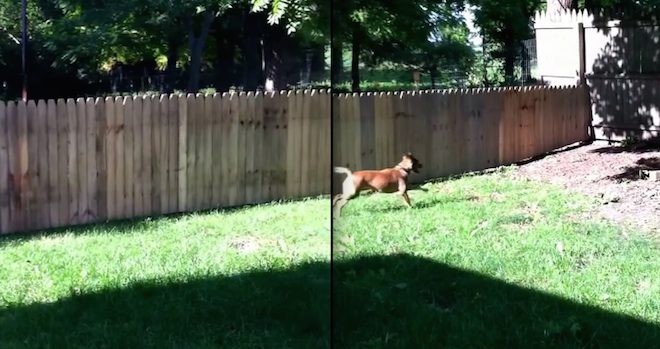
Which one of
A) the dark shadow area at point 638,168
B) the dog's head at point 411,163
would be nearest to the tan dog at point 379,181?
the dog's head at point 411,163

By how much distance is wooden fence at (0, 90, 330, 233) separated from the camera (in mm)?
3014

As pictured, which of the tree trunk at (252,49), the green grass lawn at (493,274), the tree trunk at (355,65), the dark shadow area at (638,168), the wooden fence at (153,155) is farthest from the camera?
the wooden fence at (153,155)

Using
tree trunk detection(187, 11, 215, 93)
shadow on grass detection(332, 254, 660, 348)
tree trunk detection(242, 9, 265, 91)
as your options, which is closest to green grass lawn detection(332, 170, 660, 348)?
shadow on grass detection(332, 254, 660, 348)

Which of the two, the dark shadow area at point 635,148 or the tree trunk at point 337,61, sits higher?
the tree trunk at point 337,61

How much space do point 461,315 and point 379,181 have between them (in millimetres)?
543

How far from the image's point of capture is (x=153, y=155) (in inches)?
132

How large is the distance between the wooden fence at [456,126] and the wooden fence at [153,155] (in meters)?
1.07

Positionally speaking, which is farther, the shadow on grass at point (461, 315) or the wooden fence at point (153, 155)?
the wooden fence at point (153, 155)

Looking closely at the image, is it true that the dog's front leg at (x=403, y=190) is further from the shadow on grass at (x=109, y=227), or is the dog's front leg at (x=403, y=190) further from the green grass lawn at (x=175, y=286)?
the shadow on grass at (x=109, y=227)

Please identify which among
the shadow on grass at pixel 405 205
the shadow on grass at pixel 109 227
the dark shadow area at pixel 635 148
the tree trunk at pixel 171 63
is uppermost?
the tree trunk at pixel 171 63

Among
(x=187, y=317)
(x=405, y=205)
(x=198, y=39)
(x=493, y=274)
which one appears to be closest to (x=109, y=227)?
(x=198, y=39)

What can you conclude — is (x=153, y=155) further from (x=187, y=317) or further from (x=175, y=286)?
(x=187, y=317)

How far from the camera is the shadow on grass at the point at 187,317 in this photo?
1726 mm

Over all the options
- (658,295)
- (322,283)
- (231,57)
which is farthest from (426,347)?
(231,57)
